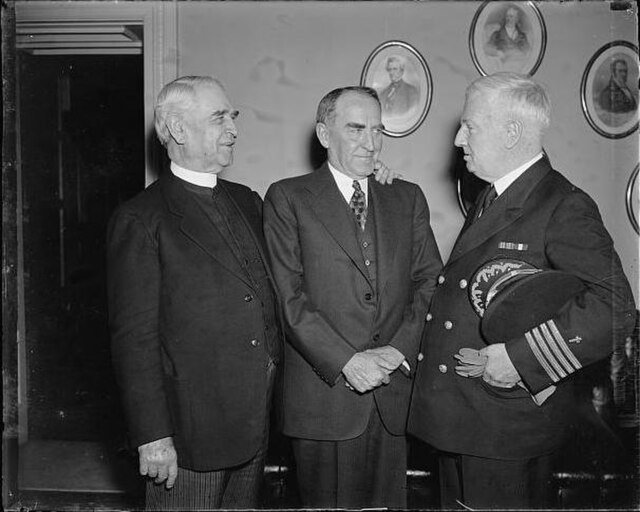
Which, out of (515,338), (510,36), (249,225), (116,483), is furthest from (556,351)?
(116,483)

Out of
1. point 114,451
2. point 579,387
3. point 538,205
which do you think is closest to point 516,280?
point 538,205

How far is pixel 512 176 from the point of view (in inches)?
92.6

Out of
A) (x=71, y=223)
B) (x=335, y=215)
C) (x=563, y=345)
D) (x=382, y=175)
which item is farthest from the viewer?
(x=71, y=223)

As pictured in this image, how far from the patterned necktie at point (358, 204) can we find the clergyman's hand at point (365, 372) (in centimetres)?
54

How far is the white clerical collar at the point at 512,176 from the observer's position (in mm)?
2338

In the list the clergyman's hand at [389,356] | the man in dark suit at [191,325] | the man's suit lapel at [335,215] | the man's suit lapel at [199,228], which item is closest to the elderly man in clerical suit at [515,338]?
the clergyman's hand at [389,356]

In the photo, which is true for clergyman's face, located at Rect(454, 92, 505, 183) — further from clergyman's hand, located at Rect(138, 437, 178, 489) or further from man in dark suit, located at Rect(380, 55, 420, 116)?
man in dark suit, located at Rect(380, 55, 420, 116)

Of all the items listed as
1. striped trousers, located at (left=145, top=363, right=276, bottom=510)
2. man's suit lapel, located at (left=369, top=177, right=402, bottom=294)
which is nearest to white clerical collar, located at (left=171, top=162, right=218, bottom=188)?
man's suit lapel, located at (left=369, top=177, right=402, bottom=294)

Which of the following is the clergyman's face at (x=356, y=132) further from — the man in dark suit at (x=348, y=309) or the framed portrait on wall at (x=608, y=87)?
the framed portrait on wall at (x=608, y=87)

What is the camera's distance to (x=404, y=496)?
2.65 meters

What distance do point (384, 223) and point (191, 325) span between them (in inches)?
33.9

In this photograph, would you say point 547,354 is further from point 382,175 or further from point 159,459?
point 159,459

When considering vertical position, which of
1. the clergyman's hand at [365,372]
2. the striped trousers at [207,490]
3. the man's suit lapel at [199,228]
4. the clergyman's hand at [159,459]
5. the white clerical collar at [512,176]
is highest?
the white clerical collar at [512,176]

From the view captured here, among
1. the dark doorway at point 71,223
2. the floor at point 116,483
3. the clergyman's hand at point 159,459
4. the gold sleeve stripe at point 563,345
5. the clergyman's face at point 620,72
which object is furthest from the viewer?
the dark doorway at point 71,223
